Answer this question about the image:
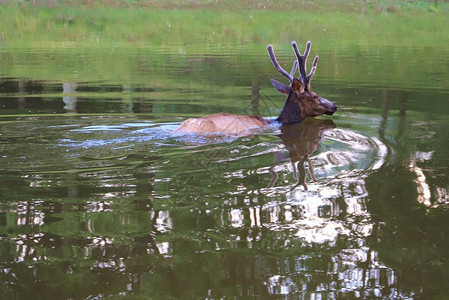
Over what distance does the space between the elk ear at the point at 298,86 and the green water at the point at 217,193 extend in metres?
0.52

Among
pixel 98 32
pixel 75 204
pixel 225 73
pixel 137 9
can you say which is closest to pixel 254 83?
pixel 225 73

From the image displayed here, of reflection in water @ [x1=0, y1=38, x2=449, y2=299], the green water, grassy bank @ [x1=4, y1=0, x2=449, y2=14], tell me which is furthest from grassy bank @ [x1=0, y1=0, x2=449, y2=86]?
reflection in water @ [x1=0, y1=38, x2=449, y2=299]

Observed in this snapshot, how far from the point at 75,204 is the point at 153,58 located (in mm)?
14551

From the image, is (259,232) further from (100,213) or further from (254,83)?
(254,83)

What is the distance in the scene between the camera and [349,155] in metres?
7.51

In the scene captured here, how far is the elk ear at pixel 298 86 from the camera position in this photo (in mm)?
9750

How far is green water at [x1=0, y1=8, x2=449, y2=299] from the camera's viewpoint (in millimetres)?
4215

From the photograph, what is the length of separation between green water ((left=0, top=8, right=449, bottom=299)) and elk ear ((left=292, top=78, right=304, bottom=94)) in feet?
1.70

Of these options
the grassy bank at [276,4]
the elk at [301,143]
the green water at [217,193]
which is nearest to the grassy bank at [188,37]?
the grassy bank at [276,4]

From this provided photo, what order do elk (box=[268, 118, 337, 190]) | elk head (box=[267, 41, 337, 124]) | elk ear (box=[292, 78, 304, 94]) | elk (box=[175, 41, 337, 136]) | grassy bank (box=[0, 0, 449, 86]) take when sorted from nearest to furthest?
elk (box=[268, 118, 337, 190]) → elk (box=[175, 41, 337, 136]) → elk ear (box=[292, 78, 304, 94]) → elk head (box=[267, 41, 337, 124]) → grassy bank (box=[0, 0, 449, 86])

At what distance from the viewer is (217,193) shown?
598 centimetres

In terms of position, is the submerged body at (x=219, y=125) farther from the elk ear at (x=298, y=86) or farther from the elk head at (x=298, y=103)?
the elk ear at (x=298, y=86)

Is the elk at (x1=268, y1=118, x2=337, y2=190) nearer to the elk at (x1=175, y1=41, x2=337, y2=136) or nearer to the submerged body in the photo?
the elk at (x1=175, y1=41, x2=337, y2=136)

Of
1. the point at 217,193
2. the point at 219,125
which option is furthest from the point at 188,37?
the point at 217,193
